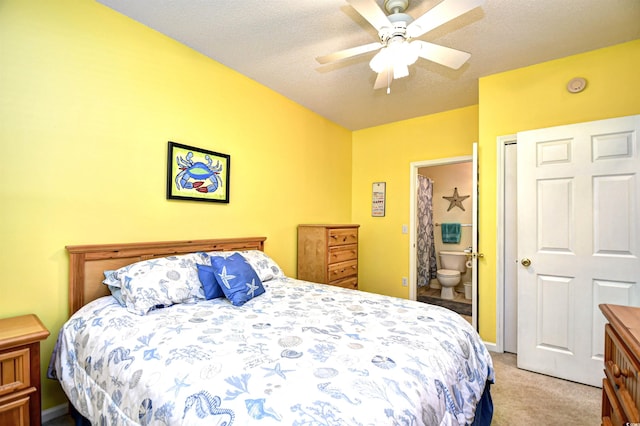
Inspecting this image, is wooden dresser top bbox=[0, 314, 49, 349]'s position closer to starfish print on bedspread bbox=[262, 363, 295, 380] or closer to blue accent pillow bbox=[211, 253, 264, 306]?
blue accent pillow bbox=[211, 253, 264, 306]

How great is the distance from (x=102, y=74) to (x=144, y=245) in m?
1.19

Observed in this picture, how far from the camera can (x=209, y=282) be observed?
6.49 feet

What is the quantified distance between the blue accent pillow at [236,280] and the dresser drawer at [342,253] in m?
1.29

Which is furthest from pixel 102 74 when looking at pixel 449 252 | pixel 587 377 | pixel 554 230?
pixel 449 252

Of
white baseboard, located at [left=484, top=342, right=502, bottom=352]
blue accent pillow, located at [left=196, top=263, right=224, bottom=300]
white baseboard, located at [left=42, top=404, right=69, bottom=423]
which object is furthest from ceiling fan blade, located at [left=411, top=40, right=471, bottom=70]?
white baseboard, located at [left=42, top=404, right=69, bottom=423]

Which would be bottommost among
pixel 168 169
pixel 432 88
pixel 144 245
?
pixel 144 245

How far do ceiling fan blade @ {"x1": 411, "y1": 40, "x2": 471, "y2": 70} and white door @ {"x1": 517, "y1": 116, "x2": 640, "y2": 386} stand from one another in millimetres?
1059

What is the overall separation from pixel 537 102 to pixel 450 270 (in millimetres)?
3013

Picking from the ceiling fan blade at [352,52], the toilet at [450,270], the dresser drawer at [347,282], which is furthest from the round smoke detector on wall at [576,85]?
the toilet at [450,270]

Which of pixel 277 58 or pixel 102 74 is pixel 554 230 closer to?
pixel 277 58

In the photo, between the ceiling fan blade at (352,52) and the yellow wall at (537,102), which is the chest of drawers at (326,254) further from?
the ceiling fan blade at (352,52)

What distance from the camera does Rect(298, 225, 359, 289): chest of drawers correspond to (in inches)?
125

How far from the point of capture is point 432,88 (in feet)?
9.87

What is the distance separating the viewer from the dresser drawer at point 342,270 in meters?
3.23
